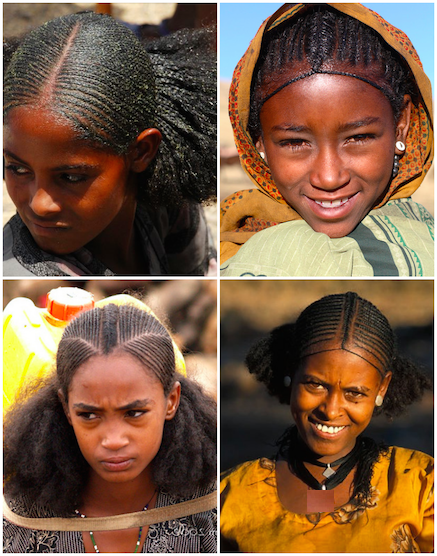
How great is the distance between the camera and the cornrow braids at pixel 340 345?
2.43 m

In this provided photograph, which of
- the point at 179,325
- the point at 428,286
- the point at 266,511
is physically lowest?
the point at 266,511

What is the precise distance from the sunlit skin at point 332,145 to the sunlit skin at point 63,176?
1.45 ft

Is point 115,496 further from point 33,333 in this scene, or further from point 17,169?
point 17,169

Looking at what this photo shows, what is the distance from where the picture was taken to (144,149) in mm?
2363

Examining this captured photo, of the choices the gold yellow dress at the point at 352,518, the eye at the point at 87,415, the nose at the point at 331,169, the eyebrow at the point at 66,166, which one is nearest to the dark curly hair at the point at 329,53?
the nose at the point at 331,169

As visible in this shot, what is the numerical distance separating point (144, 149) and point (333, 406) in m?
1.08

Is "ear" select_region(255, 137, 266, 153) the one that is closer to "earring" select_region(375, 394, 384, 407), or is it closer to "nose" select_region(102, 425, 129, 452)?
"earring" select_region(375, 394, 384, 407)

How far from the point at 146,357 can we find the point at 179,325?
0.57 m

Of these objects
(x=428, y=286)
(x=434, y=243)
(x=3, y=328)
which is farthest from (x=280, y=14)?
(x=3, y=328)

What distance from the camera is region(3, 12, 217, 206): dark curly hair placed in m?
2.16

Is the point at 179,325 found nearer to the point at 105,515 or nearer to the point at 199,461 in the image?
the point at 199,461

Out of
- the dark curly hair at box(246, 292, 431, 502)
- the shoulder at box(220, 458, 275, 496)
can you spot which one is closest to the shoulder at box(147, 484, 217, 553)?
the shoulder at box(220, 458, 275, 496)

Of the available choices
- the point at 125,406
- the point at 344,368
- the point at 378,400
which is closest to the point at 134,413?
the point at 125,406

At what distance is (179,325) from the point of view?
2799 millimetres
